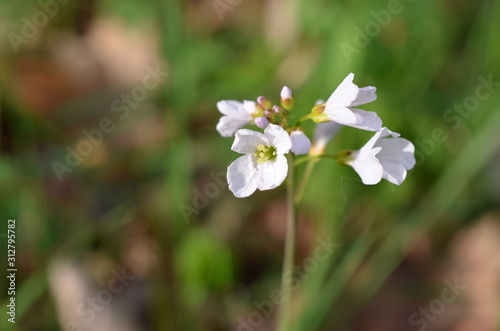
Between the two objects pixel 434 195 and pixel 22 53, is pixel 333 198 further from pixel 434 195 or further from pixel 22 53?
pixel 22 53

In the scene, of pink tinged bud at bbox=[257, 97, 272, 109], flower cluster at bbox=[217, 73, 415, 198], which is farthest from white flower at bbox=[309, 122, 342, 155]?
pink tinged bud at bbox=[257, 97, 272, 109]

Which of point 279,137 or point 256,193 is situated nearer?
point 279,137

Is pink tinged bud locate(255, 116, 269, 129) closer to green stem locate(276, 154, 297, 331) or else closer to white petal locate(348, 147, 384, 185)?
green stem locate(276, 154, 297, 331)

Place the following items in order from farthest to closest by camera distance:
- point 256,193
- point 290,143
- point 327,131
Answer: point 256,193 → point 327,131 → point 290,143

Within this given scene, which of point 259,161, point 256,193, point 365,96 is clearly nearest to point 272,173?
point 259,161

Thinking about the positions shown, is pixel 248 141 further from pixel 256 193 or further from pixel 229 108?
pixel 256 193

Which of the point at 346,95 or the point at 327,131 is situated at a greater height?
the point at 346,95

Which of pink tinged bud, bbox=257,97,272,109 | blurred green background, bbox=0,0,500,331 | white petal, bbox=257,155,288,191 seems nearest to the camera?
white petal, bbox=257,155,288,191

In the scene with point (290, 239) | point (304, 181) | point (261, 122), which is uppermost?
point (261, 122)
